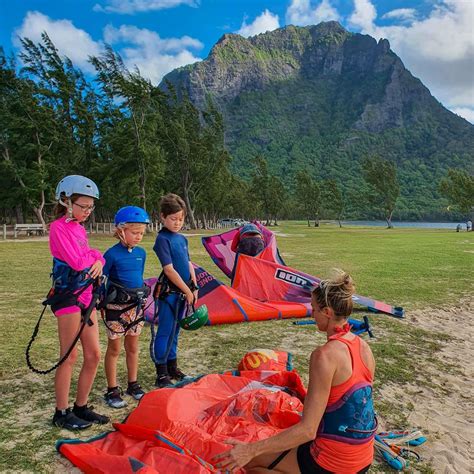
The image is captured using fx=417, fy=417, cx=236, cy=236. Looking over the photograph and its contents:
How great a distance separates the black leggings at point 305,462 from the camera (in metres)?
2.46

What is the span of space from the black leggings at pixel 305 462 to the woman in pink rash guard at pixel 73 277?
1.92 m

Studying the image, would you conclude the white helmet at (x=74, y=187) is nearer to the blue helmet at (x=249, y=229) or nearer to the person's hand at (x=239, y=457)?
the person's hand at (x=239, y=457)

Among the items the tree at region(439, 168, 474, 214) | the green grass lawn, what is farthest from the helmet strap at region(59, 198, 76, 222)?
the tree at region(439, 168, 474, 214)

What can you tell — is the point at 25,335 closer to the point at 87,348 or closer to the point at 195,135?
the point at 87,348

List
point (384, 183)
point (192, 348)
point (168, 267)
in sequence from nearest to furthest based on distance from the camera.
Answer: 1. point (168, 267)
2. point (192, 348)
3. point (384, 183)

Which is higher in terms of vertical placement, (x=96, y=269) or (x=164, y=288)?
(x=96, y=269)

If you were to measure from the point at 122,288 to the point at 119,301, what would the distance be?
132 mm

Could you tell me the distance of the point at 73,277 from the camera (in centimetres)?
358

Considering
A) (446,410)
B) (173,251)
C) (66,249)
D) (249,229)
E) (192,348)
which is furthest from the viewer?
(249,229)

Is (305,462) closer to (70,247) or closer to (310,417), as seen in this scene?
(310,417)

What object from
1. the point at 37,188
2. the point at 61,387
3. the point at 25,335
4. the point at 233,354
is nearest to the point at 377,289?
the point at 233,354

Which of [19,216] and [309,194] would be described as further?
[309,194]

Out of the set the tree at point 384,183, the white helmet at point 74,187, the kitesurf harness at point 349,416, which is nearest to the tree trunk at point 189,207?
the tree at point 384,183

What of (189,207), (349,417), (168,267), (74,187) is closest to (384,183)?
(189,207)
